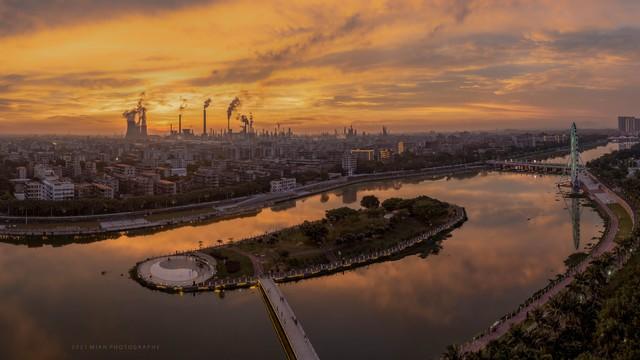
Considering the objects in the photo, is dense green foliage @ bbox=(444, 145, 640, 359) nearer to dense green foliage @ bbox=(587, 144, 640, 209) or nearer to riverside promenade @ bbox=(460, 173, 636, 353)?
riverside promenade @ bbox=(460, 173, 636, 353)

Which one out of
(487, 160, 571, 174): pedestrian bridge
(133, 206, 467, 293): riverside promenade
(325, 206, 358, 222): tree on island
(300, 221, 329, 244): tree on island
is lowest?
(133, 206, 467, 293): riverside promenade

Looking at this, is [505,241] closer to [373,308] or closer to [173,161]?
[373,308]

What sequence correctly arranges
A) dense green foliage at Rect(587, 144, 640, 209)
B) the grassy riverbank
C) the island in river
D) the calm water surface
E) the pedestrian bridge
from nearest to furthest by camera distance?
the calm water surface
the island in river
the grassy riverbank
dense green foliage at Rect(587, 144, 640, 209)
the pedestrian bridge

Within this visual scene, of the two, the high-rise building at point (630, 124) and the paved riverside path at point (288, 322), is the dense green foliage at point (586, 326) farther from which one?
the high-rise building at point (630, 124)

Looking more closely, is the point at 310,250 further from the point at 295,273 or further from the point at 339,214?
the point at 339,214

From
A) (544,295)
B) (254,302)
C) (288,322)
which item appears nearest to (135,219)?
(254,302)

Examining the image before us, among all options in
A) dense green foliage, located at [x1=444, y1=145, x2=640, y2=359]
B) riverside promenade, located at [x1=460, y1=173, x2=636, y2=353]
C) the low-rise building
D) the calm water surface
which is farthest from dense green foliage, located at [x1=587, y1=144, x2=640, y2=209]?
the low-rise building

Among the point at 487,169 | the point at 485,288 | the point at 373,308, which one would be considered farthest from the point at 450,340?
the point at 487,169
